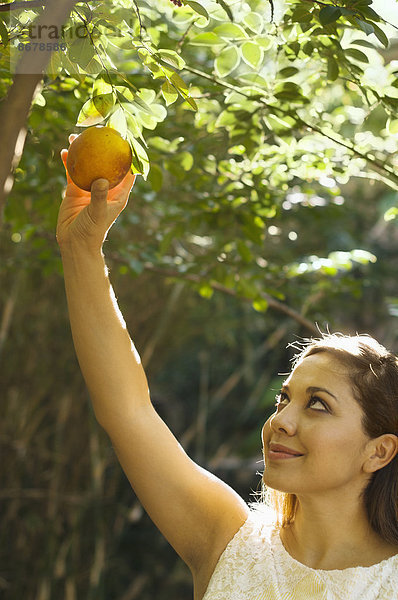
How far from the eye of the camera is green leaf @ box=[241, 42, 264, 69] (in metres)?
1.05

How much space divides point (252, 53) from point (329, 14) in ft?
0.79

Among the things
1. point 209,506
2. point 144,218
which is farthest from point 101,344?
point 144,218

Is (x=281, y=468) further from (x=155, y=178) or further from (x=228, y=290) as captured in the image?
(x=228, y=290)

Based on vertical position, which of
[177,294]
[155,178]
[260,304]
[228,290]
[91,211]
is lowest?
[177,294]

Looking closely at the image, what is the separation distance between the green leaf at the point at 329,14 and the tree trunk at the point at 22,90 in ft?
1.00

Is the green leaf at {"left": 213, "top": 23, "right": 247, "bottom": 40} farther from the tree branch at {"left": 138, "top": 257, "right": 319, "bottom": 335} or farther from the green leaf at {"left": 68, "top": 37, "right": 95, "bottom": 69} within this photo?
the tree branch at {"left": 138, "top": 257, "right": 319, "bottom": 335}

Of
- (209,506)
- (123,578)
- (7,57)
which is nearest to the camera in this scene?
(7,57)

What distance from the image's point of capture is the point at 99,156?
85cm

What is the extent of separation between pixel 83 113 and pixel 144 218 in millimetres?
1678

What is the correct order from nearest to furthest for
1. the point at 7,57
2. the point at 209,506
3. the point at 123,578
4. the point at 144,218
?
→ 1. the point at 7,57
2. the point at 209,506
3. the point at 144,218
4. the point at 123,578

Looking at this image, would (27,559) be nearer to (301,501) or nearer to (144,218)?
(144,218)

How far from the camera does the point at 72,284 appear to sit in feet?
3.41

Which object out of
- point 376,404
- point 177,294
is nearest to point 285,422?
point 376,404

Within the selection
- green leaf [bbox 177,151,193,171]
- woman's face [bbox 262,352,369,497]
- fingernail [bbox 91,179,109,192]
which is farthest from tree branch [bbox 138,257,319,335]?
fingernail [bbox 91,179,109,192]
